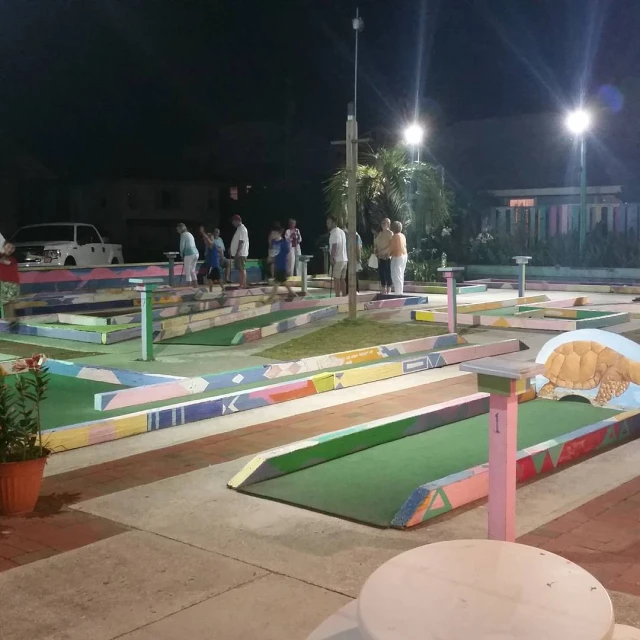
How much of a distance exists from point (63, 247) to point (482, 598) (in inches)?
881

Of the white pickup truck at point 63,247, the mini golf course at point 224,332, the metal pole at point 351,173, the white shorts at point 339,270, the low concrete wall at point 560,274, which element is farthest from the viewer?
the white pickup truck at point 63,247

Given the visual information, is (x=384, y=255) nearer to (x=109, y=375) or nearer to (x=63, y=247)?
(x=109, y=375)

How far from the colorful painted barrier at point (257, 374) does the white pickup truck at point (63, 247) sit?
1466 centimetres

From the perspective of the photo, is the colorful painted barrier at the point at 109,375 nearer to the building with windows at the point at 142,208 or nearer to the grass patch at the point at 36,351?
the grass patch at the point at 36,351

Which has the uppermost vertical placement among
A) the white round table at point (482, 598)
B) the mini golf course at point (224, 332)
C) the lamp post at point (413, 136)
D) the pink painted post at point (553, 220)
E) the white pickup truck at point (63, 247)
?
the lamp post at point (413, 136)

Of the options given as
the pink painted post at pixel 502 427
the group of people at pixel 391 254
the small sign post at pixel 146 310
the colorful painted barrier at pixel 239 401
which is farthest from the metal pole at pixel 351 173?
the pink painted post at pixel 502 427

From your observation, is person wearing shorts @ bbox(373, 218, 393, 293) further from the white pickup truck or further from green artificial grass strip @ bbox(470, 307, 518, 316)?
the white pickup truck

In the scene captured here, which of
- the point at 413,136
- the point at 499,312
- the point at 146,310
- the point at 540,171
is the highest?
the point at 413,136

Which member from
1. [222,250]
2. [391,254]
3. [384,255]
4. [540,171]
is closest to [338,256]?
[384,255]

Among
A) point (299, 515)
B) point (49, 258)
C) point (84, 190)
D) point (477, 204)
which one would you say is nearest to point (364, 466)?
point (299, 515)

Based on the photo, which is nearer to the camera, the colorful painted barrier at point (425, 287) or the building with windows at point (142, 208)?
the colorful painted barrier at point (425, 287)

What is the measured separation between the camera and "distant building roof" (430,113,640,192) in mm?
28641

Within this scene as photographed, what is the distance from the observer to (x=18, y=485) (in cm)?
488

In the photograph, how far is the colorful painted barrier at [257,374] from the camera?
25.1 feet
